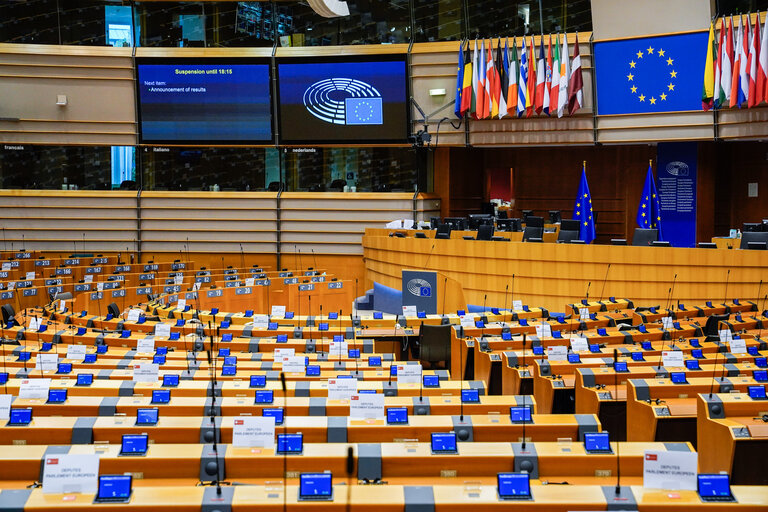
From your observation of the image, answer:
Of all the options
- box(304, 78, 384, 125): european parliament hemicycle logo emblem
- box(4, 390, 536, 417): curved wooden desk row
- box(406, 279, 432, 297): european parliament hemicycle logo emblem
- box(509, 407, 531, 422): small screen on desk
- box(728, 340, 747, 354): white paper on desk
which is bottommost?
box(4, 390, 536, 417): curved wooden desk row

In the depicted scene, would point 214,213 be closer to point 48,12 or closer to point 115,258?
point 115,258

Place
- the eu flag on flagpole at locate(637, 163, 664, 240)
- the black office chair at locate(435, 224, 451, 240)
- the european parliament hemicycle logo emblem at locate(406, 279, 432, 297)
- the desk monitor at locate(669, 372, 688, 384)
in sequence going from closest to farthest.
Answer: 1. the desk monitor at locate(669, 372, 688, 384)
2. the european parliament hemicycle logo emblem at locate(406, 279, 432, 297)
3. the black office chair at locate(435, 224, 451, 240)
4. the eu flag on flagpole at locate(637, 163, 664, 240)

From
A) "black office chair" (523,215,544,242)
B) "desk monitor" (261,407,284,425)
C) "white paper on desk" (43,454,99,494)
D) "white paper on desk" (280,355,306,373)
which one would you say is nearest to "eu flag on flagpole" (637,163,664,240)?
"black office chair" (523,215,544,242)

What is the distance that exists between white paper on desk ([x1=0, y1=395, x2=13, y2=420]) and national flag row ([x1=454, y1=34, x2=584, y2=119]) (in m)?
15.0

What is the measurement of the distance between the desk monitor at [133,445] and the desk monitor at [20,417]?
1328mm

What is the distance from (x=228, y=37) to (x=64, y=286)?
8.73 meters

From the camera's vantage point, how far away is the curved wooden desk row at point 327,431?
22.7ft

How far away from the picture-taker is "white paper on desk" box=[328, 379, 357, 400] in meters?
7.77

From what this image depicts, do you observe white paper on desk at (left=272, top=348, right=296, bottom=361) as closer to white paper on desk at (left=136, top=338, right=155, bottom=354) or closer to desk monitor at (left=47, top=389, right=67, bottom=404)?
white paper on desk at (left=136, top=338, right=155, bottom=354)

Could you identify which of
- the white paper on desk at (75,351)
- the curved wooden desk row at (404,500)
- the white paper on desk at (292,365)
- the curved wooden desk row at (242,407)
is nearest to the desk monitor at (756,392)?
the curved wooden desk row at (242,407)

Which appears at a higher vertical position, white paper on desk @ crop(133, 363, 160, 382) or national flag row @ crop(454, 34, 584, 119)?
national flag row @ crop(454, 34, 584, 119)

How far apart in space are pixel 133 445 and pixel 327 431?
1.59 metres

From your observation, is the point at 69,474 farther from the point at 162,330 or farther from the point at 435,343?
the point at 435,343

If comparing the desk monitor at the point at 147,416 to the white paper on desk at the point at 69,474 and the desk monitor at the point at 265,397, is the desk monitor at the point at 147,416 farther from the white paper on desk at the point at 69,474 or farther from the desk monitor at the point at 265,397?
the white paper on desk at the point at 69,474
